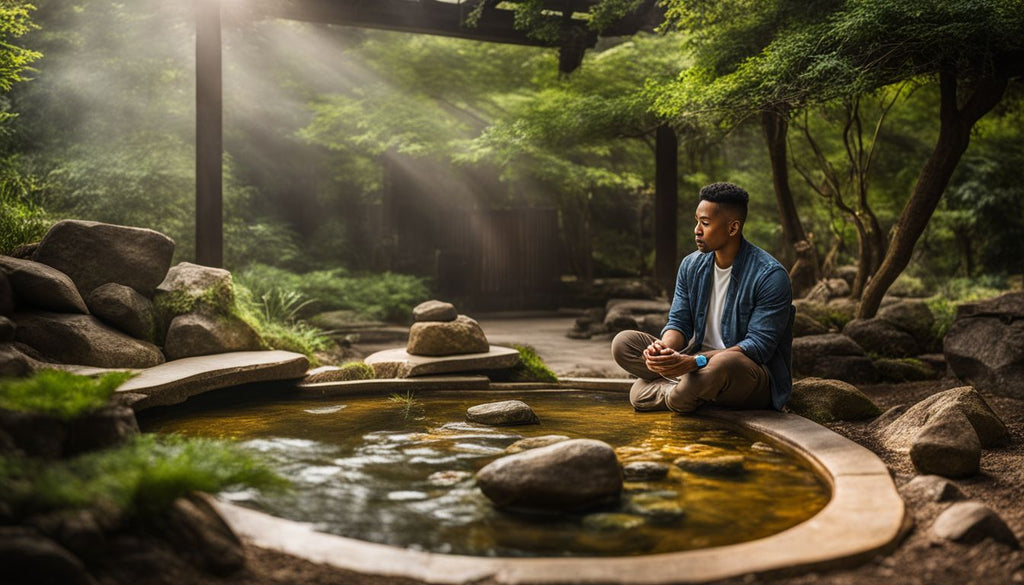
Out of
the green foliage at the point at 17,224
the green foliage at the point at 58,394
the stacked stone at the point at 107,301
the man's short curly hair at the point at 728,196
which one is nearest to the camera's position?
the green foliage at the point at 58,394

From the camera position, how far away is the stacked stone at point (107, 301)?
5.64m

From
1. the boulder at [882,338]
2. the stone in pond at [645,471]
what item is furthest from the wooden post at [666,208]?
the stone in pond at [645,471]

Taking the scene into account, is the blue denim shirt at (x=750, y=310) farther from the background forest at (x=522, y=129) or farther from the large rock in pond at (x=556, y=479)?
the background forest at (x=522, y=129)

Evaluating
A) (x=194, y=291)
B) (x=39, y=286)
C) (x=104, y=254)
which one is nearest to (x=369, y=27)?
(x=194, y=291)

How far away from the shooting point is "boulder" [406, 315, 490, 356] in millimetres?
7004

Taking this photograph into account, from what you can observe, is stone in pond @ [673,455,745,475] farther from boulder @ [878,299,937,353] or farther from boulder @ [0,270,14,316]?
boulder @ [878,299,937,353]

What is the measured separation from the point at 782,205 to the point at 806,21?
4220mm

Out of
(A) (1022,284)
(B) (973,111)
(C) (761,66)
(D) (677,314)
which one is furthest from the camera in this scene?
(A) (1022,284)

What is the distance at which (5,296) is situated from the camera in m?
5.37

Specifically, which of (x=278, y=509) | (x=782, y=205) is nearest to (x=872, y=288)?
(x=782, y=205)

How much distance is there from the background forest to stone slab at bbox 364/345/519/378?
343cm

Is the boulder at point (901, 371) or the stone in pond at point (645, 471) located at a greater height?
the stone in pond at point (645, 471)

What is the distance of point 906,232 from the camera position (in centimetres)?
847

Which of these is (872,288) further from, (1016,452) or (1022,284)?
(1022,284)
